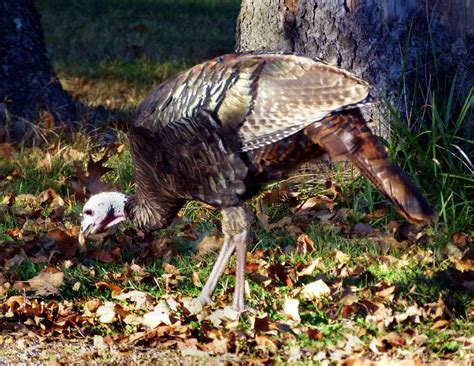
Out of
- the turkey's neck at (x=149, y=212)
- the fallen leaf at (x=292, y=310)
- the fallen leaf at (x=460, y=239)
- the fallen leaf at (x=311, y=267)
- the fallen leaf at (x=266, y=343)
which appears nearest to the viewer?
the fallen leaf at (x=266, y=343)

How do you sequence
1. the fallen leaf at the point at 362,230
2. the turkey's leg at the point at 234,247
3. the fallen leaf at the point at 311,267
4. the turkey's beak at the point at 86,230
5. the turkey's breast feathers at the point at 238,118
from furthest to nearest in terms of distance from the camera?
the fallen leaf at the point at 362,230
the turkey's beak at the point at 86,230
the fallen leaf at the point at 311,267
the turkey's leg at the point at 234,247
the turkey's breast feathers at the point at 238,118

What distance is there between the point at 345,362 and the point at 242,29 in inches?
118

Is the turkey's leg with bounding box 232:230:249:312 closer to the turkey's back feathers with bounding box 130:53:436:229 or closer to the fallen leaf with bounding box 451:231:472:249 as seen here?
the turkey's back feathers with bounding box 130:53:436:229

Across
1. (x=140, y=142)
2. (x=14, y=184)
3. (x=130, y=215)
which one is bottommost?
(x=14, y=184)

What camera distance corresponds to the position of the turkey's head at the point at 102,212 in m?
5.41

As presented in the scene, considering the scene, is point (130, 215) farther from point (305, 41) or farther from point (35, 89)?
point (35, 89)

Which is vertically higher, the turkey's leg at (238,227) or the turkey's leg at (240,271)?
the turkey's leg at (238,227)

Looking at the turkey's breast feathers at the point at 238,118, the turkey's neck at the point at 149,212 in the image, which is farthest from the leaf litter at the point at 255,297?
the turkey's breast feathers at the point at 238,118

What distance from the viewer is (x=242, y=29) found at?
6641 millimetres

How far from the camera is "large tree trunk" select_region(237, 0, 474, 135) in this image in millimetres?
6125

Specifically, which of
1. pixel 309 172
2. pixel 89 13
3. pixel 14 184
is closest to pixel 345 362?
pixel 309 172

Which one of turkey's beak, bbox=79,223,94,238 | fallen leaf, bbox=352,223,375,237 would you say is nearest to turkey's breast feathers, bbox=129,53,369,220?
turkey's beak, bbox=79,223,94,238

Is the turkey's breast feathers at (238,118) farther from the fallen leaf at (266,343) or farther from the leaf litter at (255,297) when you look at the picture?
the fallen leaf at (266,343)

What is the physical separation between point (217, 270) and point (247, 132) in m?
0.75
